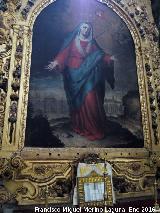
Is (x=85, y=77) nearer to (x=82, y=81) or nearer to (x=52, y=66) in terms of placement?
(x=82, y=81)

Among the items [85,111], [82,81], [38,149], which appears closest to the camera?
[38,149]

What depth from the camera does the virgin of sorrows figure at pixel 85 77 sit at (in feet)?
19.8

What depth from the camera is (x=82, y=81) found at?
6316 mm

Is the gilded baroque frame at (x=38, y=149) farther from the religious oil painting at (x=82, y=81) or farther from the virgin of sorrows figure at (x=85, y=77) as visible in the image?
the virgin of sorrows figure at (x=85, y=77)

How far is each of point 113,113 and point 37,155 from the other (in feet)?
6.02

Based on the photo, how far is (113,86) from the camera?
6.56m

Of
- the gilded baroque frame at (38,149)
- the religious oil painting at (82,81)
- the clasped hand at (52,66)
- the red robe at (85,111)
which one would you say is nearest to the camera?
the gilded baroque frame at (38,149)

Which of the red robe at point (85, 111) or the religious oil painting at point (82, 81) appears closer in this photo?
the religious oil painting at point (82, 81)

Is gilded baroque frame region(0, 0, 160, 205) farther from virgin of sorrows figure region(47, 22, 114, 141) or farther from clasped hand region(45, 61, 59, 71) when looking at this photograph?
virgin of sorrows figure region(47, 22, 114, 141)

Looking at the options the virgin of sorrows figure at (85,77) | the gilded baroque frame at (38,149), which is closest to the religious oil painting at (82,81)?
the virgin of sorrows figure at (85,77)

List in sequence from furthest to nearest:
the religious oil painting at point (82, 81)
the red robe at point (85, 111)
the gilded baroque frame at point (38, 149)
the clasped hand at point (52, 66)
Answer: the clasped hand at point (52, 66)
the red robe at point (85, 111)
the religious oil painting at point (82, 81)
the gilded baroque frame at point (38, 149)

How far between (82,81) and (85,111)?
643mm

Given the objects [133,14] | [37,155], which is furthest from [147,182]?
[133,14]

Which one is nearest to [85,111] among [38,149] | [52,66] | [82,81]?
[82,81]
